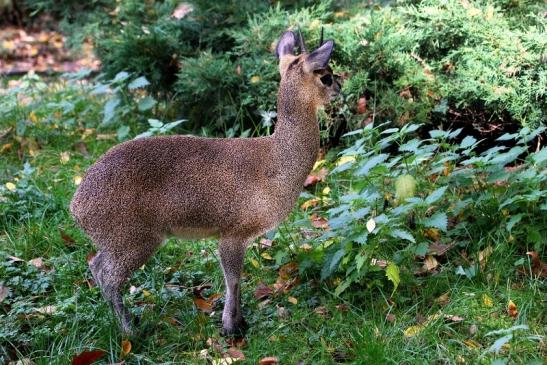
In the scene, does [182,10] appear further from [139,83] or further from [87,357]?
[87,357]

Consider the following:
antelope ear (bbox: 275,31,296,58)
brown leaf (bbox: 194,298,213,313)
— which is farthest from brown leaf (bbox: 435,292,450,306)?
antelope ear (bbox: 275,31,296,58)

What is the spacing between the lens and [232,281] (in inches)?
160

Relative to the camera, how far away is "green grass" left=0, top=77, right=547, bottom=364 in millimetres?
3820

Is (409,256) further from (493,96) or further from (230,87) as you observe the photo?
(230,87)

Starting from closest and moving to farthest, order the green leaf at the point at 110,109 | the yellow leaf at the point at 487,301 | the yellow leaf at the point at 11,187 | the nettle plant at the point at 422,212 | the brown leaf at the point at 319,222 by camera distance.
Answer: the yellow leaf at the point at 487,301 < the nettle plant at the point at 422,212 < the brown leaf at the point at 319,222 < the yellow leaf at the point at 11,187 < the green leaf at the point at 110,109

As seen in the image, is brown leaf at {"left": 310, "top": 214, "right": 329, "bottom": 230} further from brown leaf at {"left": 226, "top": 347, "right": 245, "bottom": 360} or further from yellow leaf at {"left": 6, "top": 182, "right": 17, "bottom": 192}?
yellow leaf at {"left": 6, "top": 182, "right": 17, "bottom": 192}

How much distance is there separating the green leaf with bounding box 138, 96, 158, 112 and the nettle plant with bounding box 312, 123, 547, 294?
103 inches

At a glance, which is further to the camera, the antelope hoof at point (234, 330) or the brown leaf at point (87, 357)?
the antelope hoof at point (234, 330)

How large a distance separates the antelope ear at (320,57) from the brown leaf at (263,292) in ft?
4.42

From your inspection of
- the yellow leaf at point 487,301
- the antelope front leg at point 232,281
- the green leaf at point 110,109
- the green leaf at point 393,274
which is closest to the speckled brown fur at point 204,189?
the antelope front leg at point 232,281

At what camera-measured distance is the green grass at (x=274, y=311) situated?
3820mm

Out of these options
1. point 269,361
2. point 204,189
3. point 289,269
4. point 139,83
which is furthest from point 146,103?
point 269,361

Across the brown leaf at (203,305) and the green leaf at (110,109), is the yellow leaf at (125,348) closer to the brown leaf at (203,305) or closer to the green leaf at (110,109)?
the brown leaf at (203,305)

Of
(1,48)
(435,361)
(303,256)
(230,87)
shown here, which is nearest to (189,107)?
(230,87)
